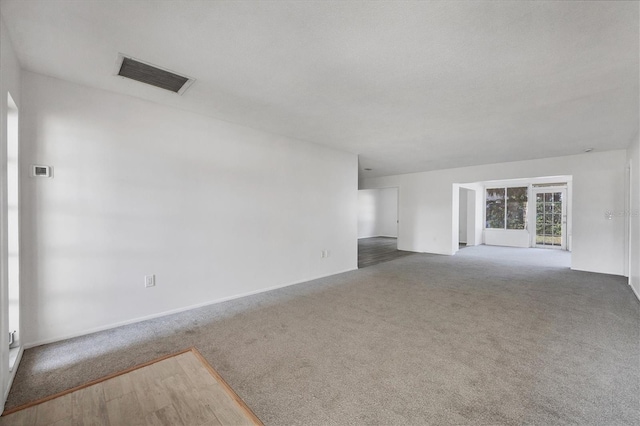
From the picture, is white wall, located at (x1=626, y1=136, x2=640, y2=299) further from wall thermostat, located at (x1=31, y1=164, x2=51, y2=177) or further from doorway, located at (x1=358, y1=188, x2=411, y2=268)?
doorway, located at (x1=358, y1=188, x2=411, y2=268)

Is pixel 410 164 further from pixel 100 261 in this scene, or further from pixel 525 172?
pixel 100 261

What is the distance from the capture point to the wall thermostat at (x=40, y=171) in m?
2.46

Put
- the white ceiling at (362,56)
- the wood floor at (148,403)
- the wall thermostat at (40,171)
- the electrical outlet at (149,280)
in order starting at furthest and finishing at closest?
the electrical outlet at (149,280) → the wall thermostat at (40,171) → the white ceiling at (362,56) → the wood floor at (148,403)

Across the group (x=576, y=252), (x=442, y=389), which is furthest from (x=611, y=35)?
(x=576, y=252)

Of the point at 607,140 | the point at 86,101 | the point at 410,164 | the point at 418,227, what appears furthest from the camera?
the point at 418,227

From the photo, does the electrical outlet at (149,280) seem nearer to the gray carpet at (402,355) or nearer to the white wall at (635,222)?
the gray carpet at (402,355)

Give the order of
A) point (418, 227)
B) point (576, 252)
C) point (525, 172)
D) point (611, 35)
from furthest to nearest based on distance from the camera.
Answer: point (418, 227) → point (525, 172) → point (576, 252) → point (611, 35)

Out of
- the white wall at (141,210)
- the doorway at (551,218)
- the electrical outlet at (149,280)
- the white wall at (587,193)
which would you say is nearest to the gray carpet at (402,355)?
the white wall at (141,210)

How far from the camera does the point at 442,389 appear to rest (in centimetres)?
188

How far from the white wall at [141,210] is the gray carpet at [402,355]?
13.1 inches

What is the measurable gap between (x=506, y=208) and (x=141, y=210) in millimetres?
10901

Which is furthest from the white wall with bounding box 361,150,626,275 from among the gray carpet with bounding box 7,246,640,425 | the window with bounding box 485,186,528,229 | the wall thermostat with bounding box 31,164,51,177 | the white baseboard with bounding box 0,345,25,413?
the white baseboard with bounding box 0,345,25,413

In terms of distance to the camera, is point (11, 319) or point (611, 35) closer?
point (611, 35)

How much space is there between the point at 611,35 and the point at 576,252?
558 centimetres
